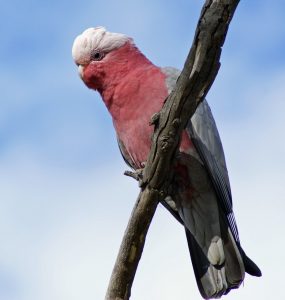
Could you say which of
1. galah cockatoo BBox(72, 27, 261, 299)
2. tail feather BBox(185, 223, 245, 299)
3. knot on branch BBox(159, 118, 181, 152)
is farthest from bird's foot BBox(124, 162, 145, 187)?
tail feather BBox(185, 223, 245, 299)

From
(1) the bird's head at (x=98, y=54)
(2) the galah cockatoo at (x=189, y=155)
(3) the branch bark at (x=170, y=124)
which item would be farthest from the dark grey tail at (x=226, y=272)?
(1) the bird's head at (x=98, y=54)

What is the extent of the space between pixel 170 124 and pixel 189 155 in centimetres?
190

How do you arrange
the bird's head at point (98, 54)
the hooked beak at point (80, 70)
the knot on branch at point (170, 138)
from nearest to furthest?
the knot on branch at point (170, 138), the bird's head at point (98, 54), the hooked beak at point (80, 70)

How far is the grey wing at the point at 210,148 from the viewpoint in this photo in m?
7.65

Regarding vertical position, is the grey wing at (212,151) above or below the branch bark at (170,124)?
above

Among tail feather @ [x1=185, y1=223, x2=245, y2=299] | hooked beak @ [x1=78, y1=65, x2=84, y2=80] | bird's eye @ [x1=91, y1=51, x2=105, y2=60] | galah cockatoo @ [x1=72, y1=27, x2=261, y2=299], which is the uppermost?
bird's eye @ [x1=91, y1=51, x2=105, y2=60]

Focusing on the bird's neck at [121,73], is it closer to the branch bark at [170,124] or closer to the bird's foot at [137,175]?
the bird's foot at [137,175]

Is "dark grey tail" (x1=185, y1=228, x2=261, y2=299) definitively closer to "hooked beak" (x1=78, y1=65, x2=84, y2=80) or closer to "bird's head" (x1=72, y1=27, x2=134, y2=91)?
"bird's head" (x1=72, y1=27, x2=134, y2=91)

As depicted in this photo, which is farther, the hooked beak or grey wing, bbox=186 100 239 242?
the hooked beak

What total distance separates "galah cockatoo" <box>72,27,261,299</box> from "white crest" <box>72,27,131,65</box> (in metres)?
0.01

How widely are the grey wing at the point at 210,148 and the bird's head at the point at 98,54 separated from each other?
626mm

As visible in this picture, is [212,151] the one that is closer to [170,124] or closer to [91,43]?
[91,43]

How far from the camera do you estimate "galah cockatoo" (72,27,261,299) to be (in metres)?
7.67

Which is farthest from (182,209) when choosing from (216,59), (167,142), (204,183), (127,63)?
(216,59)
